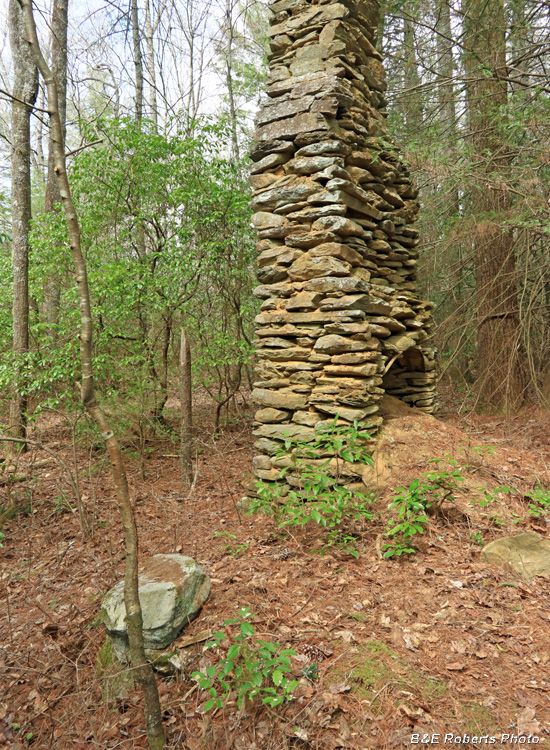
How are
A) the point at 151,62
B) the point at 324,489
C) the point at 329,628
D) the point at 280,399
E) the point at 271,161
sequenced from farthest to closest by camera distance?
the point at 151,62 < the point at 271,161 < the point at 280,399 < the point at 324,489 < the point at 329,628

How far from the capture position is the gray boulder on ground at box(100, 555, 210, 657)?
2.76 meters

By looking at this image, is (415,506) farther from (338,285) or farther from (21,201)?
(21,201)

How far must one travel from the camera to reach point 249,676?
97.0 inches

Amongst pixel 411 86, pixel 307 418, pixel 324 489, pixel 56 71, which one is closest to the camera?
pixel 324 489

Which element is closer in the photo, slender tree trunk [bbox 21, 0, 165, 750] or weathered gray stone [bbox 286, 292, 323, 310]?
slender tree trunk [bbox 21, 0, 165, 750]

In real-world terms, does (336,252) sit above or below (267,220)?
below

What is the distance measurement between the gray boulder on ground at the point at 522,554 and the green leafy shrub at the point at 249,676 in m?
1.76

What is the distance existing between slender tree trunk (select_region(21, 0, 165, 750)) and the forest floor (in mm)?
341

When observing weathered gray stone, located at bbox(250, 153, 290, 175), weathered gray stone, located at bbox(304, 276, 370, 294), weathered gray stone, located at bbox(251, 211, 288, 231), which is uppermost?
weathered gray stone, located at bbox(250, 153, 290, 175)

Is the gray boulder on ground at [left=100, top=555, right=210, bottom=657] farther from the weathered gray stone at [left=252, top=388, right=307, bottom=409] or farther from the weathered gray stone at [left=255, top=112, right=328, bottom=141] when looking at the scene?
the weathered gray stone at [left=255, top=112, right=328, bottom=141]

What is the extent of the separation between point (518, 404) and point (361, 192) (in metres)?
4.36

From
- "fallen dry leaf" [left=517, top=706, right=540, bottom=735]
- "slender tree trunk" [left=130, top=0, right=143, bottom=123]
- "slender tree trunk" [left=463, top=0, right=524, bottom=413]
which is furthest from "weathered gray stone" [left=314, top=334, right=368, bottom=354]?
"slender tree trunk" [left=130, top=0, right=143, bottom=123]

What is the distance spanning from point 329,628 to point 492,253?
641cm

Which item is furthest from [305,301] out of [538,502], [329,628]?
[329,628]
